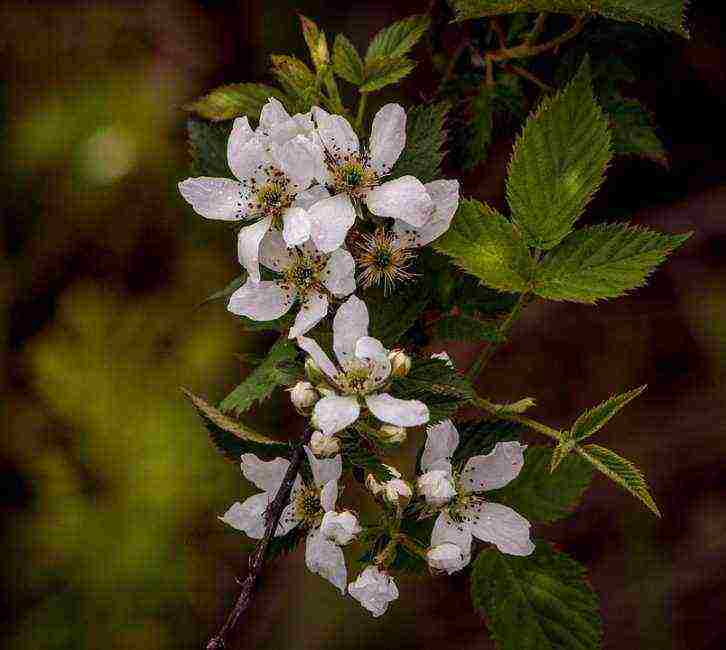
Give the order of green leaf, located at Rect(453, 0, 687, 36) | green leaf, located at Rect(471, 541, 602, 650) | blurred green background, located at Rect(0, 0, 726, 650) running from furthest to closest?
1. blurred green background, located at Rect(0, 0, 726, 650)
2. green leaf, located at Rect(471, 541, 602, 650)
3. green leaf, located at Rect(453, 0, 687, 36)

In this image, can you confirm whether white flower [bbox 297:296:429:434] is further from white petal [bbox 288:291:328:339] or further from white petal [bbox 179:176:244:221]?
white petal [bbox 179:176:244:221]

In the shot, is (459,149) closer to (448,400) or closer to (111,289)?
(448,400)

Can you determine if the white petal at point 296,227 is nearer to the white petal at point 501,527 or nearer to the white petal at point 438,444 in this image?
the white petal at point 438,444

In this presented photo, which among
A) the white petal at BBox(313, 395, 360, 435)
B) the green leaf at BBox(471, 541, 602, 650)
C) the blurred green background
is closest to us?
the white petal at BBox(313, 395, 360, 435)

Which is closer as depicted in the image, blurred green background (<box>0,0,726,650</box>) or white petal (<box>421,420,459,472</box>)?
white petal (<box>421,420,459,472</box>)

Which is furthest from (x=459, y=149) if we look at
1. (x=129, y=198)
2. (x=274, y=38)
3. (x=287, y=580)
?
(x=287, y=580)

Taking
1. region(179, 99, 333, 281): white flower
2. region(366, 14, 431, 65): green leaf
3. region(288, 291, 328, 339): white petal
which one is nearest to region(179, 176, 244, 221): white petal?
region(179, 99, 333, 281): white flower

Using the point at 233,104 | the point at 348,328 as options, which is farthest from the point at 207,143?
the point at 348,328
